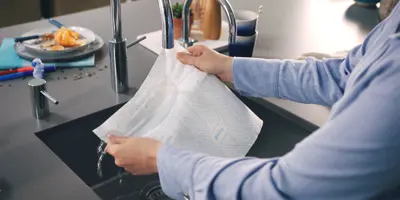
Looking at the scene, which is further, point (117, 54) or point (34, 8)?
point (34, 8)

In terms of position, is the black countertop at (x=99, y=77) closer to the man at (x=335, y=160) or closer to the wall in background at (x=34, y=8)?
the man at (x=335, y=160)

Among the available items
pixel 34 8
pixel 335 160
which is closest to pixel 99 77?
pixel 335 160

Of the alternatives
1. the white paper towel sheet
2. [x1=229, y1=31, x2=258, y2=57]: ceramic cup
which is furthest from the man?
[x1=229, y1=31, x2=258, y2=57]: ceramic cup

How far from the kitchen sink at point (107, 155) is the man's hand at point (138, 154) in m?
0.26

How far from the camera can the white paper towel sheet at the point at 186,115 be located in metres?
0.97

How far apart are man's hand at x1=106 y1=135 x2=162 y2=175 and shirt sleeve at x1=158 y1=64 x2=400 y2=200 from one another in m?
0.17

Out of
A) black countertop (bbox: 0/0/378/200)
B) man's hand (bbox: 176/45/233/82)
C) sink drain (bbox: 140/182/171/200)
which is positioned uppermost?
man's hand (bbox: 176/45/233/82)

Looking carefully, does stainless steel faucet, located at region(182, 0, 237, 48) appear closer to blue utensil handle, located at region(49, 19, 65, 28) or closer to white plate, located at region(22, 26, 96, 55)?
white plate, located at region(22, 26, 96, 55)

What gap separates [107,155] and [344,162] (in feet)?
2.22

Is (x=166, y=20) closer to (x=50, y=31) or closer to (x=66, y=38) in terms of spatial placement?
(x=66, y=38)

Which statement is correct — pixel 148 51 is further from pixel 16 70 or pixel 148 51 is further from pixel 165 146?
pixel 165 146

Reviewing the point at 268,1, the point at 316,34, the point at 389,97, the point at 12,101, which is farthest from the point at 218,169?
the point at 268,1

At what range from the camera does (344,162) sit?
1.92 feet

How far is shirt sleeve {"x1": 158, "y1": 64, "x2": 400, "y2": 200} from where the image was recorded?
57 cm
